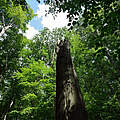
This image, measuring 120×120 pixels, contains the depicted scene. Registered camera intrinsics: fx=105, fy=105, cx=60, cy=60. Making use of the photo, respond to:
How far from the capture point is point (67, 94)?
1719 millimetres

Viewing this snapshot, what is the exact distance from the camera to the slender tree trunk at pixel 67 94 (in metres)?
1.52

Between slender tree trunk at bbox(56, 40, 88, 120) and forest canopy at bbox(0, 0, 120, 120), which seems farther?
forest canopy at bbox(0, 0, 120, 120)

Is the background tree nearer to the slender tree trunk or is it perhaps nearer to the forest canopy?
the forest canopy

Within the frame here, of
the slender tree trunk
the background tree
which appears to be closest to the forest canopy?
the background tree

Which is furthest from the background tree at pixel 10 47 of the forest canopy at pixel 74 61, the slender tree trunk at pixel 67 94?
the slender tree trunk at pixel 67 94

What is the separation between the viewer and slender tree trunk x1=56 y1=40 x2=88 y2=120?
1.52 m

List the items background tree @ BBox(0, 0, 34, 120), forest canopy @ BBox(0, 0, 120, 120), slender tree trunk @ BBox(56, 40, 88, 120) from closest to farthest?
slender tree trunk @ BBox(56, 40, 88, 120)
forest canopy @ BBox(0, 0, 120, 120)
background tree @ BBox(0, 0, 34, 120)

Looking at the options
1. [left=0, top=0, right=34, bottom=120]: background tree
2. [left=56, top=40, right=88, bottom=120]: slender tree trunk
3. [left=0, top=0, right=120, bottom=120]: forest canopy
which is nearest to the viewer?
[left=56, top=40, right=88, bottom=120]: slender tree trunk

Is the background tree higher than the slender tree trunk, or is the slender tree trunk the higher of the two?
the background tree

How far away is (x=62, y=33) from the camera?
1919 centimetres

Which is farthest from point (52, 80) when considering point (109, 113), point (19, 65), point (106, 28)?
point (19, 65)

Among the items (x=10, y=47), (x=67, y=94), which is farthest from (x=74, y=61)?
(x=10, y=47)

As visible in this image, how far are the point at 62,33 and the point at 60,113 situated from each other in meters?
18.5

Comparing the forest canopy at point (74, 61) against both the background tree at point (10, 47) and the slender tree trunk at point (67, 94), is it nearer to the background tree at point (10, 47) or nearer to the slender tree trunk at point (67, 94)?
the background tree at point (10, 47)
